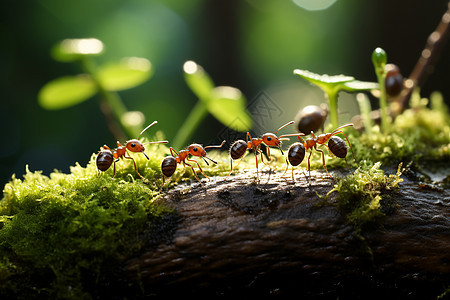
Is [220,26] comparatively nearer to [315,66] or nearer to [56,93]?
[315,66]

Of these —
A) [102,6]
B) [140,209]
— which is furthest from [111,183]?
[102,6]

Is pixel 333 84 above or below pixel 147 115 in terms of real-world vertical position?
below

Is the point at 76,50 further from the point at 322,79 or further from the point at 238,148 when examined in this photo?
the point at 322,79

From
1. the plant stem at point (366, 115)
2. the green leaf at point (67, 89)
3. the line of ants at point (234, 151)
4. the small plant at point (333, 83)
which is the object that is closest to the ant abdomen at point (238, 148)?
the line of ants at point (234, 151)

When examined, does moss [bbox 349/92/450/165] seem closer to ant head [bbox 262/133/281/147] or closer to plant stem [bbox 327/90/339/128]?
plant stem [bbox 327/90/339/128]

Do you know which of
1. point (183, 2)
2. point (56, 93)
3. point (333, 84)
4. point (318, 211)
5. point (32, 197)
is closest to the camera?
point (318, 211)

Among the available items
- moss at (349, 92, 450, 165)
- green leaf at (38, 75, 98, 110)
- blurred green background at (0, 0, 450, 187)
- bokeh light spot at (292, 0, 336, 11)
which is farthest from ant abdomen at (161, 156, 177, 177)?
bokeh light spot at (292, 0, 336, 11)
